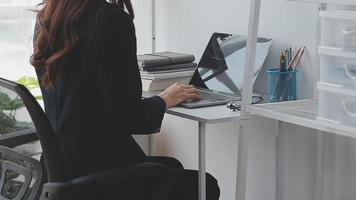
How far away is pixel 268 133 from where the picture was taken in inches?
101

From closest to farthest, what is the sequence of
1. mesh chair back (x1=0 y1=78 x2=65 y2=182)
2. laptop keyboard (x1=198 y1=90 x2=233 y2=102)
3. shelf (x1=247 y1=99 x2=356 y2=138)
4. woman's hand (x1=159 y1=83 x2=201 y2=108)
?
mesh chair back (x1=0 y1=78 x2=65 y2=182), shelf (x1=247 y1=99 x2=356 y2=138), woman's hand (x1=159 y1=83 x2=201 y2=108), laptop keyboard (x1=198 y1=90 x2=233 y2=102)

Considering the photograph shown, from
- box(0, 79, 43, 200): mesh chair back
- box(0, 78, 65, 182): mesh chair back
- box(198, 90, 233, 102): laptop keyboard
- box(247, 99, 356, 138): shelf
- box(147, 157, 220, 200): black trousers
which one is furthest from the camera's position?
box(198, 90, 233, 102): laptop keyboard

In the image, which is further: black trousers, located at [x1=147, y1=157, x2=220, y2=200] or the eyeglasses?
the eyeglasses

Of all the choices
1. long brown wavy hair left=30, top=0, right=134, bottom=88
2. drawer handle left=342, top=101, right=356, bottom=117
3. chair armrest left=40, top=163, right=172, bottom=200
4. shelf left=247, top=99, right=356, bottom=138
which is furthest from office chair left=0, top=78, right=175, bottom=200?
drawer handle left=342, top=101, right=356, bottom=117

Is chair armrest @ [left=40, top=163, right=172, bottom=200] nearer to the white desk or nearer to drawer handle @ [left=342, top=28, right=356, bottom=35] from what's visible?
the white desk

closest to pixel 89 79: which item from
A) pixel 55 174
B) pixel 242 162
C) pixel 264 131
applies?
pixel 55 174

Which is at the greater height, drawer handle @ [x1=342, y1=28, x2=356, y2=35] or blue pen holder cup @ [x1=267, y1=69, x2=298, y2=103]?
drawer handle @ [x1=342, y1=28, x2=356, y2=35]

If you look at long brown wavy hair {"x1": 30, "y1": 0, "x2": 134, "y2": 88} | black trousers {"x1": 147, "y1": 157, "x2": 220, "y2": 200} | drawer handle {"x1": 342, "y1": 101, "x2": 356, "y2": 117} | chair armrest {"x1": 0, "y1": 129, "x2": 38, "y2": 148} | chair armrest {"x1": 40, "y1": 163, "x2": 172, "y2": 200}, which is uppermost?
long brown wavy hair {"x1": 30, "y1": 0, "x2": 134, "y2": 88}

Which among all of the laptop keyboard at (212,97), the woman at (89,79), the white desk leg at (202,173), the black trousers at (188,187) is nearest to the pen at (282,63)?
the laptop keyboard at (212,97)

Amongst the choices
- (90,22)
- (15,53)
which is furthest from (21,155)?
(15,53)

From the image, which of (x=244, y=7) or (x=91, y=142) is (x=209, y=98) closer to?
(x=244, y=7)

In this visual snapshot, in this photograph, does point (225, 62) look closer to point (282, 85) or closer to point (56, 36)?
point (282, 85)

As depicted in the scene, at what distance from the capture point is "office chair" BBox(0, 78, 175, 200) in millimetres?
1706

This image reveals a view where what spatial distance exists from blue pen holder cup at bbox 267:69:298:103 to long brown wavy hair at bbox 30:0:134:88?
70cm
